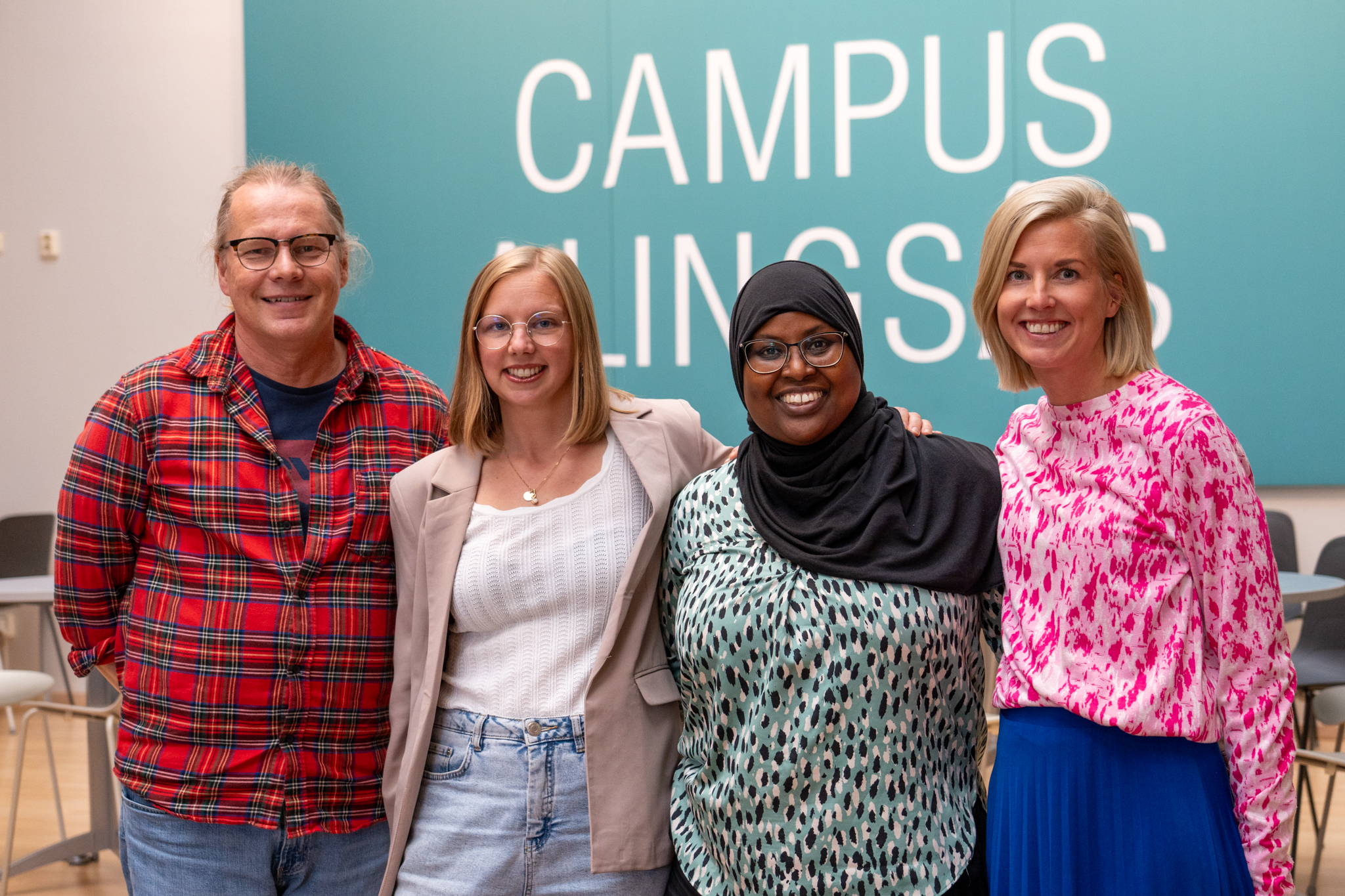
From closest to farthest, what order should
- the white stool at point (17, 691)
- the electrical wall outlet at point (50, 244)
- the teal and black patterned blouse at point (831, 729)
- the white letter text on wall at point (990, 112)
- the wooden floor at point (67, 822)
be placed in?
the teal and black patterned blouse at point (831, 729) → the white stool at point (17, 691) → the wooden floor at point (67, 822) → the white letter text on wall at point (990, 112) → the electrical wall outlet at point (50, 244)

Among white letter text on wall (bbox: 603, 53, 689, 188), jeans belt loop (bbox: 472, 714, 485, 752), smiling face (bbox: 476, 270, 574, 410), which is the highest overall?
white letter text on wall (bbox: 603, 53, 689, 188)

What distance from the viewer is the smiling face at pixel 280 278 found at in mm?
1994

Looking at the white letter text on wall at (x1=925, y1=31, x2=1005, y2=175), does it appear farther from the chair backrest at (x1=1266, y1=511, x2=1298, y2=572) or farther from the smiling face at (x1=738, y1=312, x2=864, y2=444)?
the smiling face at (x1=738, y1=312, x2=864, y2=444)

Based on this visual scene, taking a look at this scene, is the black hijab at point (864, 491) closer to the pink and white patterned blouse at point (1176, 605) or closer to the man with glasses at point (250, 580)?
the pink and white patterned blouse at point (1176, 605)

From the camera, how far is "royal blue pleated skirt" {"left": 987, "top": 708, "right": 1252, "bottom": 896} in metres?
1.55

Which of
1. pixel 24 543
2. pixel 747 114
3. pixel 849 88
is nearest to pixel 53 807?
pixel 24 543

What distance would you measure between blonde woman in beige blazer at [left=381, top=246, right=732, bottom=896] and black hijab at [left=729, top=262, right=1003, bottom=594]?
0.28 m

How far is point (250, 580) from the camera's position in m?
1.94

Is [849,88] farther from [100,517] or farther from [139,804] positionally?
[139,804]

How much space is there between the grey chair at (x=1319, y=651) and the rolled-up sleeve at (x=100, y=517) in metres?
3.50

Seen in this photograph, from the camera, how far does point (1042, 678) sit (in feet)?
5.30

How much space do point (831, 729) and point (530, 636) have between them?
1.81 feet

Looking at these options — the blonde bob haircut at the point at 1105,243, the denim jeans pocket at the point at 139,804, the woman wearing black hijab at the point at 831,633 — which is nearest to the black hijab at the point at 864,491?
the woman wearing black hijab at the point at 831,633

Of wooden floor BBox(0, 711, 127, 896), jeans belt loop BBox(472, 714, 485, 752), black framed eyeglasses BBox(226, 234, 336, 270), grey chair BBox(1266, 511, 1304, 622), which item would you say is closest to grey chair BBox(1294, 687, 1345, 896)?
grey chair BBox(1266, 511, 1304, 622)
